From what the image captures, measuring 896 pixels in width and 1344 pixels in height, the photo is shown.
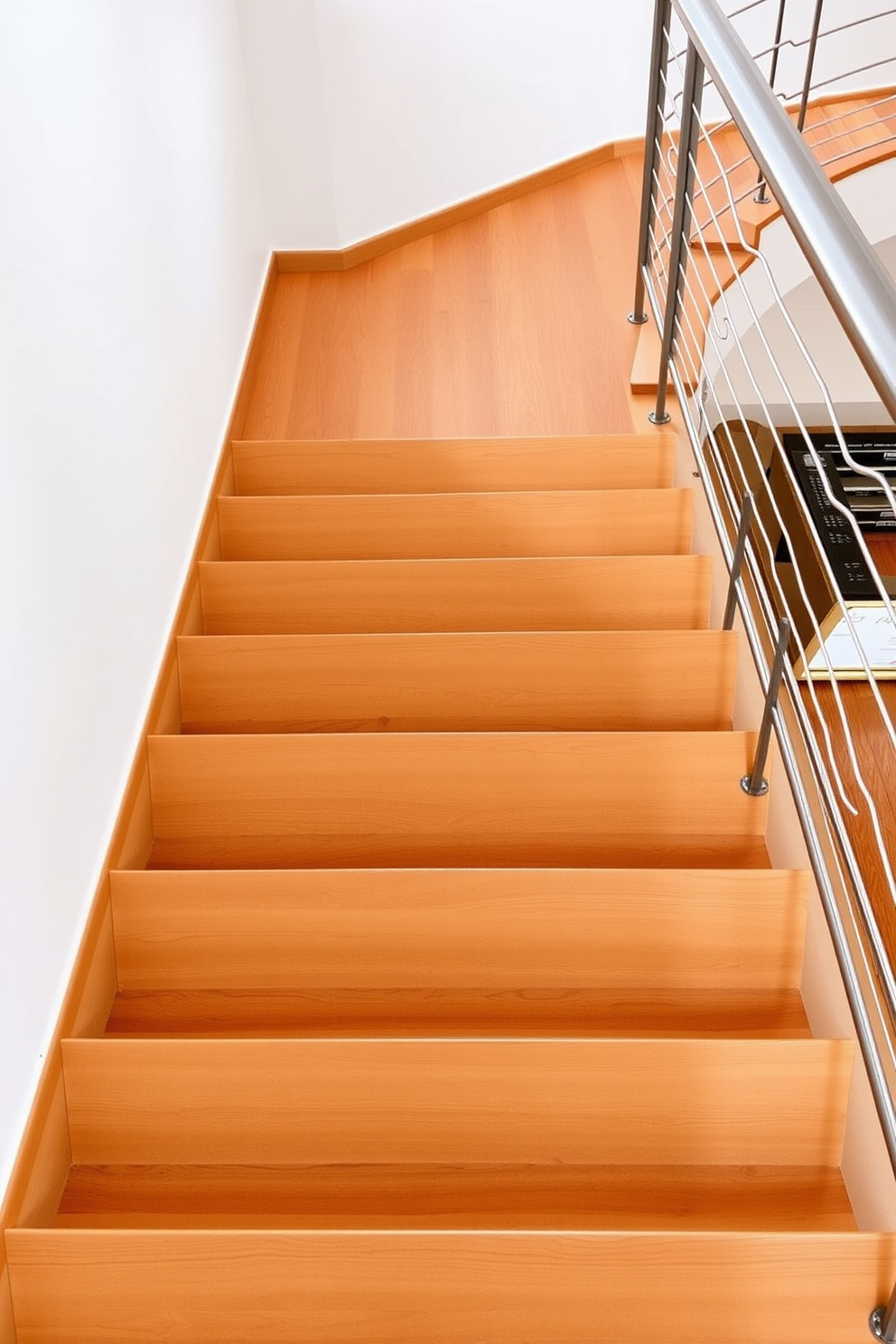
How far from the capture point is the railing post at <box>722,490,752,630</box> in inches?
73.5

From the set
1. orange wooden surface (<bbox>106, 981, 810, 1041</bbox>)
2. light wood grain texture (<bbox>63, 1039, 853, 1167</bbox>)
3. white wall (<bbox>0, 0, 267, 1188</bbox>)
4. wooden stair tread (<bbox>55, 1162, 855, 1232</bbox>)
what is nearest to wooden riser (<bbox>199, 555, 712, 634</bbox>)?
white wall (<bbox>0, 0, 267, 1188</bbox>)

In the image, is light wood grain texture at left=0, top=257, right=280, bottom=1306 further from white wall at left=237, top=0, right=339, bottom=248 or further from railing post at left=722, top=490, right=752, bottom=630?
white wall at left=237, top=0, right=339, bottom=248

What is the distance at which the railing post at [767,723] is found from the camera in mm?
1664

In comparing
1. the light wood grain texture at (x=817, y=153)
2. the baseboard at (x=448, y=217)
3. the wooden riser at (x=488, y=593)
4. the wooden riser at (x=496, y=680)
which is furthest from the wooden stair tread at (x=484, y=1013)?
the baseboard at (x=448, y=217)

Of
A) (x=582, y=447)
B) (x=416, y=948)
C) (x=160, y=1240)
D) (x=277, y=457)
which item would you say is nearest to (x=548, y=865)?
(x=416, y=948)

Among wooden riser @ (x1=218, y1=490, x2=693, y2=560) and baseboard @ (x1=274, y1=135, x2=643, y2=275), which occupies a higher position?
baseboard @ (x1=274, y1=135, x2=643, y2=275)

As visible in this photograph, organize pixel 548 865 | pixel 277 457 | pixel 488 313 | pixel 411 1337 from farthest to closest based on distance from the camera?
1. pixel 488 313
2. pixel 277 457
3. pixel 548 865
4. pixel 411 1337

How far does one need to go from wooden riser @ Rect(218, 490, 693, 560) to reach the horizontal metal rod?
993mm

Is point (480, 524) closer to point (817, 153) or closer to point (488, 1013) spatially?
point (488, 1013)

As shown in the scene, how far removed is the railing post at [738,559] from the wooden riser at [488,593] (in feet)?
0.58

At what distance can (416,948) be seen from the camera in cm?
186

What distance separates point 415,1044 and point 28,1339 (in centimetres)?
60

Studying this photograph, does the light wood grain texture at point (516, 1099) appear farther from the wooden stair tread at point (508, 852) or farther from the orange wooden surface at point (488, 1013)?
the wooden stair tread at point (508, 852)

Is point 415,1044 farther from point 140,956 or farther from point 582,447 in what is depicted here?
point 582,447
